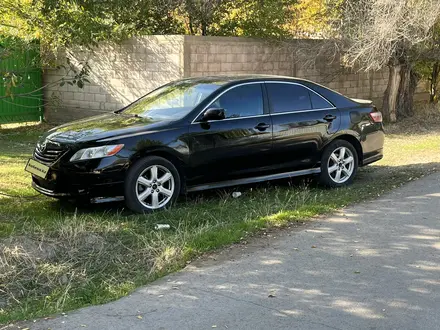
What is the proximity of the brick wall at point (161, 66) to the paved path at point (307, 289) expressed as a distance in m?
8.03

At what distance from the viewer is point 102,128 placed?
24.4ft

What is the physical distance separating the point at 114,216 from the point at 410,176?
4788 millimetres

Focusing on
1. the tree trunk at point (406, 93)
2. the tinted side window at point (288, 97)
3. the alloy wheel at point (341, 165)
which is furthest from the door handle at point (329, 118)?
the tree trunk at point (406, 93)

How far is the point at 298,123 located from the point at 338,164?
3.11 feet

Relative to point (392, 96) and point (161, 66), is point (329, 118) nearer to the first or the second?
point (161, 66)

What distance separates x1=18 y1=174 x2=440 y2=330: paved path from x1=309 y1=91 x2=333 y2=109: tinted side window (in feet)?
8.04

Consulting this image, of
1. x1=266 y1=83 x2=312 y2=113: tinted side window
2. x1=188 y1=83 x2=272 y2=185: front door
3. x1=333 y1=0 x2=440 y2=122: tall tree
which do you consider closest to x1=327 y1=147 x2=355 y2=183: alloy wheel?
x1=266 y1=83 x2=312 y2=113: tinted side window

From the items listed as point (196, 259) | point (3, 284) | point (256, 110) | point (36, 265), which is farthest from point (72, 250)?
point (256, 110)

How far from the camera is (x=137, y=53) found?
1459 centimetres

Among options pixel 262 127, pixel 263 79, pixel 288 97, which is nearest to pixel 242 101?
pixel 262 127

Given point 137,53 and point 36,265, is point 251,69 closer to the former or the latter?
point 137,53

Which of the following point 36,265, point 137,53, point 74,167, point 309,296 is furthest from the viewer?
point 137,53

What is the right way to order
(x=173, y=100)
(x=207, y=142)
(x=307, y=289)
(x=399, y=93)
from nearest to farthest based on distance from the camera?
(x=307, y=289) < (x=207, y=142) < (x=173, y=100) < (x=399, y=93)

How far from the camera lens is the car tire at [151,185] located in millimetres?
7129
